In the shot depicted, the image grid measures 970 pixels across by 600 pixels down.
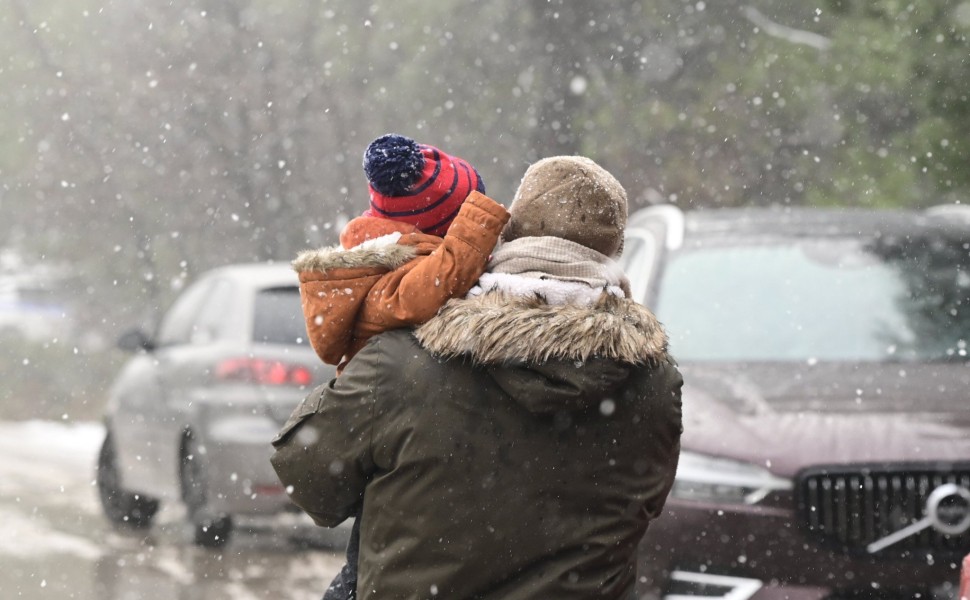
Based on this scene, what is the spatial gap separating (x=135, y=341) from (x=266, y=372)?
1031 mm

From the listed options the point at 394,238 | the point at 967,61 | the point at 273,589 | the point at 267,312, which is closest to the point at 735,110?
the point at 967,61

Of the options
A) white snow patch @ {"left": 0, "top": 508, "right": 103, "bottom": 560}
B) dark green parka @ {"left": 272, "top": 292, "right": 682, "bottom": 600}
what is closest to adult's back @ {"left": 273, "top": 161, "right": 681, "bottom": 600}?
dark green parka @ {"left": 272, "top": 292, "right": 682, "bottom": 600}

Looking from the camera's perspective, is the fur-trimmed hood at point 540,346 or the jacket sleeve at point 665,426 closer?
the fur-trimmed hood at point 540,346

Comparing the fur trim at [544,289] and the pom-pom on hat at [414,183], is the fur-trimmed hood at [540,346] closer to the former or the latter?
the fur trim at [544,289]

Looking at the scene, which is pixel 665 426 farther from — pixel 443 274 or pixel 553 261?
pixel 443 274

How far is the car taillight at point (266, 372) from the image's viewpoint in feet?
24.3

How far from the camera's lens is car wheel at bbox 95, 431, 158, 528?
29.0ft

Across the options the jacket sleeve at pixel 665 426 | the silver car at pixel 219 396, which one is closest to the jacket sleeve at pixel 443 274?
the jacket sleeve at pixel 665 426

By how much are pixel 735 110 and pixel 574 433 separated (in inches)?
538

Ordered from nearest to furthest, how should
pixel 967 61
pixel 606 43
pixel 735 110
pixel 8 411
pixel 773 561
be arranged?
pixel 773 561, pixel 967 61, pixel 735 110, pixel 606 43, pixel 8 411

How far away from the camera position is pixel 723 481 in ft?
15.9

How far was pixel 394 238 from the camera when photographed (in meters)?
2.61

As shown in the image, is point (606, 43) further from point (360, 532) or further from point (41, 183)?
point (360, 532)

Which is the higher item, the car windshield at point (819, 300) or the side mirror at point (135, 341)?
the car windshield at point (819, 300)
